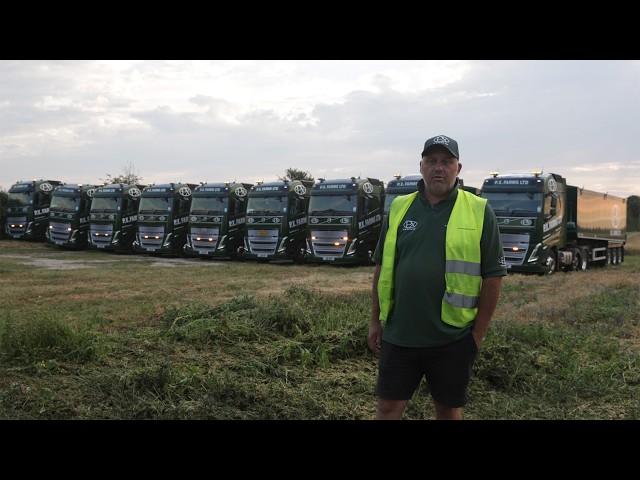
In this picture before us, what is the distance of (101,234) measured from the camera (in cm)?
2867

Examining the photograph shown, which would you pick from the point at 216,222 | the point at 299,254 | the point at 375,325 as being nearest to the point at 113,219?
the point at 216,222

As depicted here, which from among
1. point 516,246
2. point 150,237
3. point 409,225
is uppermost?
point 516,246

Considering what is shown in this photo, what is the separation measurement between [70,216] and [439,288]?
29.3 metres

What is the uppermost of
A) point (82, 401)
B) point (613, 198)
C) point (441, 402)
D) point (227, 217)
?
point (613, 198)

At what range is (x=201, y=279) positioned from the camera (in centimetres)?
1645

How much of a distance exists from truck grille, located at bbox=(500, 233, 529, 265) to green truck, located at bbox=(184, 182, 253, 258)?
1080cm

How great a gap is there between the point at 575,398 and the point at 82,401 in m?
4.25

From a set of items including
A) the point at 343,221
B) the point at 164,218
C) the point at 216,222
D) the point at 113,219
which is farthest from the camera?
the point at 113,219

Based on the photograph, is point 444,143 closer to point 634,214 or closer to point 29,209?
point 29,209

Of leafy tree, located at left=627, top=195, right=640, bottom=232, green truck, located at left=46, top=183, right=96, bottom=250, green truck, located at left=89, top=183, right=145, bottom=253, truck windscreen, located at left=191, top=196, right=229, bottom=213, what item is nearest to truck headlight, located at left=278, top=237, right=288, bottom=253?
truck windscreen, located at left=191, top=196, right=229, bottom=213

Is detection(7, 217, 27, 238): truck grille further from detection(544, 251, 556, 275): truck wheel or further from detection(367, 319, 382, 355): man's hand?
detection(367, 319, 382, 355): man's hand
